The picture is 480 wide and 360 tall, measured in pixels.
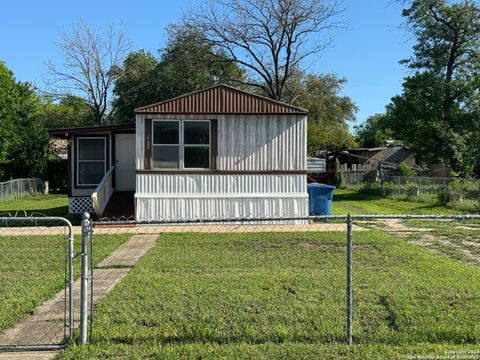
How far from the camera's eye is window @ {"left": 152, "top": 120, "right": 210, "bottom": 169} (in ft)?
48.9

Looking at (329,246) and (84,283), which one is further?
(329,246)

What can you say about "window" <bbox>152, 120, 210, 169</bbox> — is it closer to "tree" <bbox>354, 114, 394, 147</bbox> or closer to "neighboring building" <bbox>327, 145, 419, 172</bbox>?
"neighboring building" <bbox>327, 145, 419, 172</bbox>

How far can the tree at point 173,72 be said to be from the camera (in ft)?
110

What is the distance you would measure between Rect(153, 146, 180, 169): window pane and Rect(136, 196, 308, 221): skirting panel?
0.99m

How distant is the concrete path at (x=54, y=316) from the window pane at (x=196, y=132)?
5.71m

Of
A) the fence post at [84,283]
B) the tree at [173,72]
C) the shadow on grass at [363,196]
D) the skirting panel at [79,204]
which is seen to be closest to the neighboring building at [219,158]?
the skirting panel at [79,204]

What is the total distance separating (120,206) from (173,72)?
20.1 m

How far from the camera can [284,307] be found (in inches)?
239

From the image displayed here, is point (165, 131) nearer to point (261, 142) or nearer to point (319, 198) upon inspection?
point (261, 142)

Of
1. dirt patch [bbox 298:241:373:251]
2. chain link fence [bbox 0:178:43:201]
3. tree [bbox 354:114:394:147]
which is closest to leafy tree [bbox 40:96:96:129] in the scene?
chain link fence [bbox 0:178:43:201]

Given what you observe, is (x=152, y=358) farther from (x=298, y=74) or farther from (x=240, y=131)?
(x=298, y=74)

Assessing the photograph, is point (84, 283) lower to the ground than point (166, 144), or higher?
lower

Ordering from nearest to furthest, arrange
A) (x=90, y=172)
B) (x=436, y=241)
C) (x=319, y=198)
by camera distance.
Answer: (x=436, y=241), (x=319, y=198), (x=90, y=172)

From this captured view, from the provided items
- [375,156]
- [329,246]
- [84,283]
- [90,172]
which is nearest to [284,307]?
[84,283]
